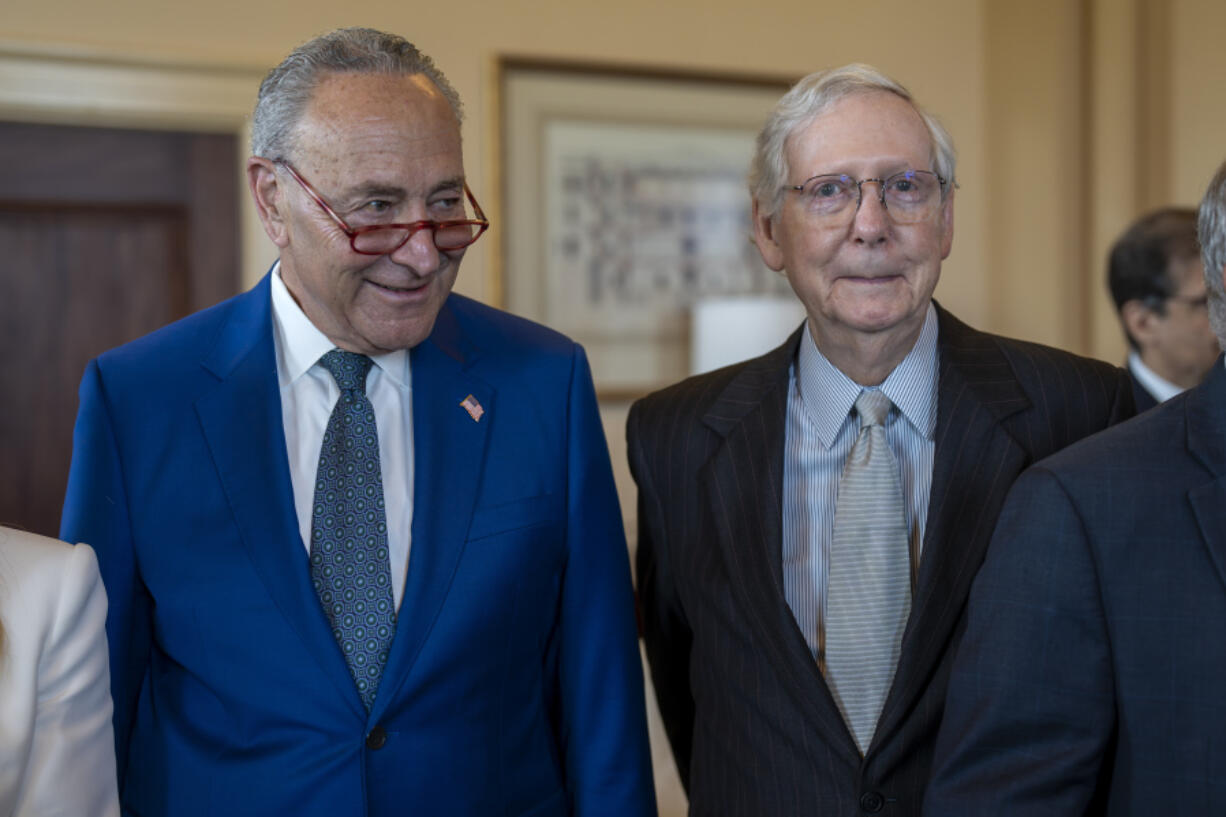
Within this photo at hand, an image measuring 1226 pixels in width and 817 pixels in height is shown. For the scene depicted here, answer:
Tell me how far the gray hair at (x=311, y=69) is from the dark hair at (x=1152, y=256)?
230 centimetres

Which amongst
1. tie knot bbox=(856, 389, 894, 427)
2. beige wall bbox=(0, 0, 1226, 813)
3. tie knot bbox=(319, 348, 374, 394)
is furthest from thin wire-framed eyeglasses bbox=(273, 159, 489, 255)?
beige wall bbox=(0, 0, 1226, 813)

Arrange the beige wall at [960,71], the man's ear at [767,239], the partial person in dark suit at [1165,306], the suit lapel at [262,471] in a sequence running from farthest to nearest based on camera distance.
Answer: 1. the beige wall at [960,71]
2. the partial person in dark suit at [1165,306]
3. the man's ear at [767,239]
4. the suit lapel at [262,471]

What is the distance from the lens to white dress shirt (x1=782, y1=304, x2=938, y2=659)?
1.67m

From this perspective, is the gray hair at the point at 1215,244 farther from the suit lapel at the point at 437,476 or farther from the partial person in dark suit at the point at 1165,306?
the partial person in dark suit at the point at 1165,306

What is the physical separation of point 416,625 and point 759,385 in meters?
0.66

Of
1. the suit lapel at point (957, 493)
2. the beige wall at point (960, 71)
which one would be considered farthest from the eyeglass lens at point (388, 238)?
the beige wall at point (960, 71)

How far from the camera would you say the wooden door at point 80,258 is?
11.0ft

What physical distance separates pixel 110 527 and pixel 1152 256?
270 centimetres

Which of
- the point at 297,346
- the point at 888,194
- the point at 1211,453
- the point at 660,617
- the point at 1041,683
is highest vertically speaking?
the point at 888,194

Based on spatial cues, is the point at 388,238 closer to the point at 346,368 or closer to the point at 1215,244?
the point at 346,368

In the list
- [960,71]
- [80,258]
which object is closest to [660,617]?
[80,258]

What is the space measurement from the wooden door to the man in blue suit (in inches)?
77.8

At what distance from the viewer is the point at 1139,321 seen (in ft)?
10.3

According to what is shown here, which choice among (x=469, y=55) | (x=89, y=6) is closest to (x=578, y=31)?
(x=469, y=55)
